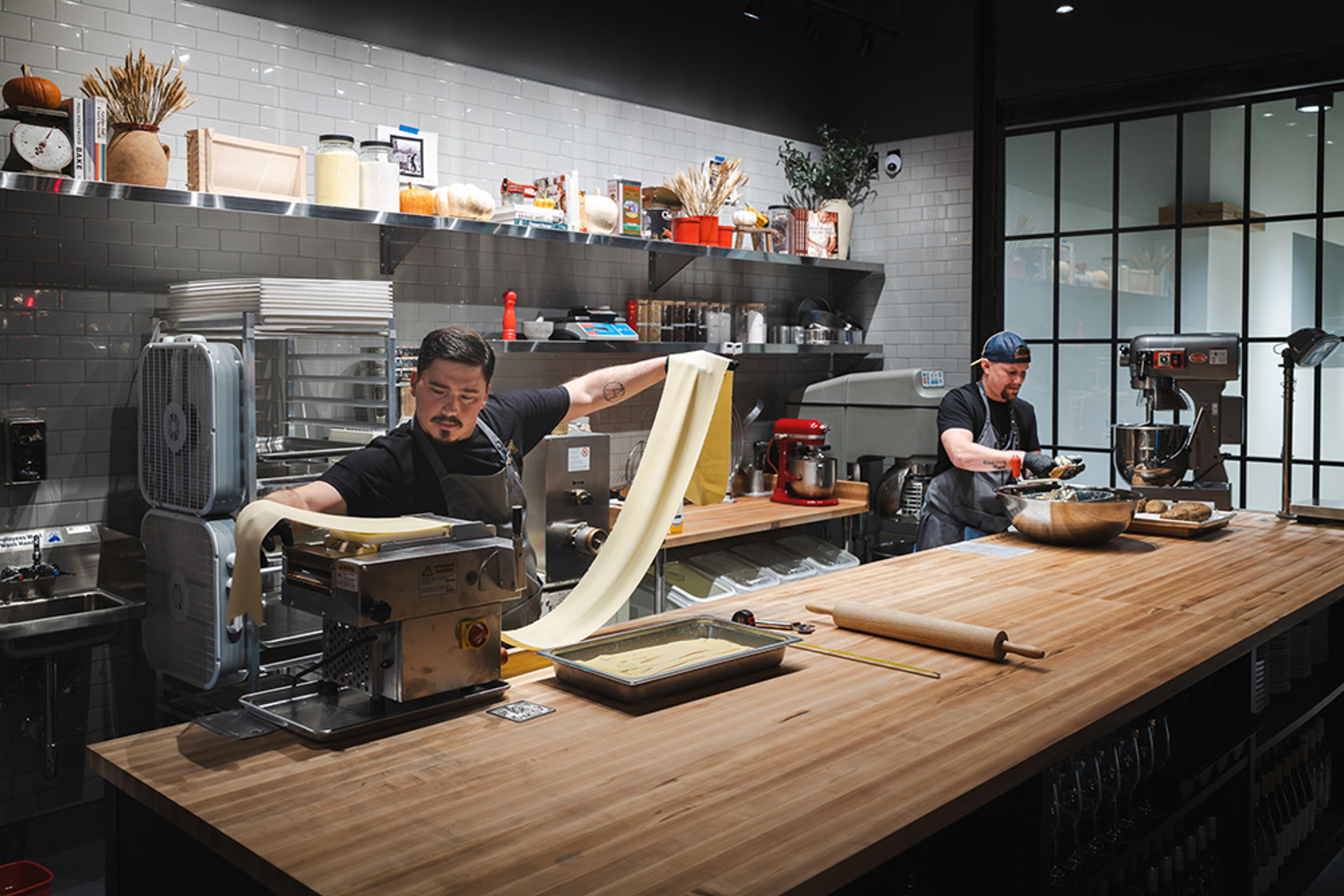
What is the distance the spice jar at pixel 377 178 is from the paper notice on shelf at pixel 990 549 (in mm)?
2623

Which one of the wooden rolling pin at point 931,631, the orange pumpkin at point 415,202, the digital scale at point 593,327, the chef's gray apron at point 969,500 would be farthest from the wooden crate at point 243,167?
the chef's gray apron at point 969,500

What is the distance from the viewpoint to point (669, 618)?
102 inches

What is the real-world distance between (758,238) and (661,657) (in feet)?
14.4

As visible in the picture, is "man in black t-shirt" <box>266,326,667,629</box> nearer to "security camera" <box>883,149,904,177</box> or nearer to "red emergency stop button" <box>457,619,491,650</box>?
"red emergency stop button" <box>457,619,491,650</box>

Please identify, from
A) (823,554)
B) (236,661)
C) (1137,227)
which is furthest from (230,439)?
(1137,227)

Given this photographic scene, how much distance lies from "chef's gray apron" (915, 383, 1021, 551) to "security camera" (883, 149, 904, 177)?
8.86ft

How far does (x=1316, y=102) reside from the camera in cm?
563

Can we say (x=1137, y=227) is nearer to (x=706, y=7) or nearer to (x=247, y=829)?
(x=706, y=7)

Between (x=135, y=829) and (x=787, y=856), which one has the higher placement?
(x=787, y=856)

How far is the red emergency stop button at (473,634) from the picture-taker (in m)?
1.94

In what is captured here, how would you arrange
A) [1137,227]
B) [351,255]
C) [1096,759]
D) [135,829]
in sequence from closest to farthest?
[135,829] → [1096,759] → [351,255] → [1137,227]

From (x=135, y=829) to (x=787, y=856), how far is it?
3.63ft

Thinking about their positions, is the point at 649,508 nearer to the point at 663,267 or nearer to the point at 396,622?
the point at 396,622

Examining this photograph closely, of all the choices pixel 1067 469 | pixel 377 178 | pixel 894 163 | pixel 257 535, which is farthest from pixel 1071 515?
pixel 894 163
